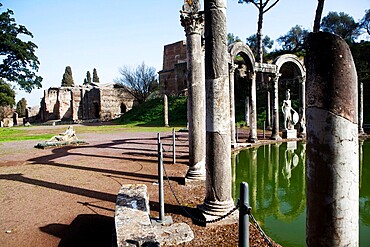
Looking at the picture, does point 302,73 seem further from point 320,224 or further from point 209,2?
point 320,224

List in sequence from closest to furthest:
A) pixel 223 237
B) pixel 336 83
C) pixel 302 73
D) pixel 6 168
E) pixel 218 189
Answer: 1. pixel 336 83
2. pixel 223 237
3. pixel 218 189
4. pixel 6 168
5. pixel 302 73

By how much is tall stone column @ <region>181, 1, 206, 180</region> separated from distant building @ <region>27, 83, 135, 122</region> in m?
40.2

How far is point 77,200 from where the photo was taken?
18.1 feet

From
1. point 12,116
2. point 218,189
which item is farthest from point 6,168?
point 12,116

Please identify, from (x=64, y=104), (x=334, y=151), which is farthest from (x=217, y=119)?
(x=64, y=104)

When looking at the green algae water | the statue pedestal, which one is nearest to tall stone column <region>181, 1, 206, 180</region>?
the green algae water

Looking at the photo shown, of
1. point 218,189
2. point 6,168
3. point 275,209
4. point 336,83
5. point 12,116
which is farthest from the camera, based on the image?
point 12,116

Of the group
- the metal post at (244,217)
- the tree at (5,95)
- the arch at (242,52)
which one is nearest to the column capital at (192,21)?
the metal post at (244,217)

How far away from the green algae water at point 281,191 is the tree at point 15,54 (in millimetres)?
34416

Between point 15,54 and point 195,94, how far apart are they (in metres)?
36.6

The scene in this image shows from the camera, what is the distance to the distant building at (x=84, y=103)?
4481 centimetres

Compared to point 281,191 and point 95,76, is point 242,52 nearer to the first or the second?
A: point 281,191

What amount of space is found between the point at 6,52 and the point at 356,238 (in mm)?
41365

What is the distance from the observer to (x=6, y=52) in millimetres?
33938
